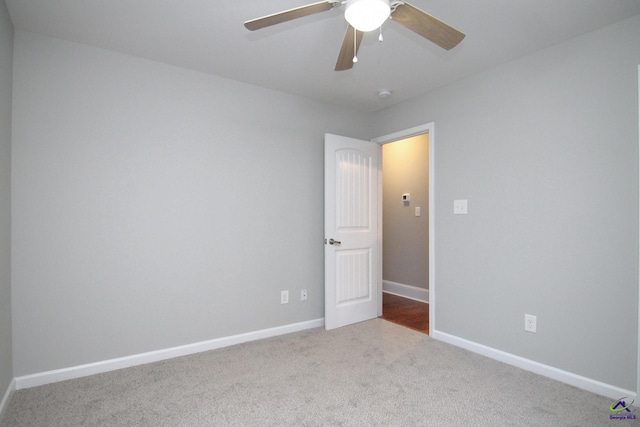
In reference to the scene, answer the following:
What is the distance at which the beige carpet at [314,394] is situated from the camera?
1874 millimetres

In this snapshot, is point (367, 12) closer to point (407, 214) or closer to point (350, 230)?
point (350, 230)

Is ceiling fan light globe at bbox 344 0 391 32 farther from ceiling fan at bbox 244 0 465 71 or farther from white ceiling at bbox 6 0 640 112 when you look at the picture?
white ceiling at bbox 6 0 640 112

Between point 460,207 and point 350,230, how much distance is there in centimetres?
111

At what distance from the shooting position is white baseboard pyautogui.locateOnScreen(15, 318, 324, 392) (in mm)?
2240

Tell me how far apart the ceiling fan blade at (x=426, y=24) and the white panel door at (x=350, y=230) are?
184 centimetres

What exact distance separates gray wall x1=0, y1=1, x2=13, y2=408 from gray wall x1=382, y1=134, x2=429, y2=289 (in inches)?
164

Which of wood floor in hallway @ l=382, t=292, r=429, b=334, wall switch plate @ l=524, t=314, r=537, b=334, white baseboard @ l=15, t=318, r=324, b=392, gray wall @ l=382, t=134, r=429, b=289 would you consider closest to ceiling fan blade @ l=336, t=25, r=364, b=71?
wall switch plate @ l=524, t=314, r=537, b=334

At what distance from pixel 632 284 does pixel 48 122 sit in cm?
393

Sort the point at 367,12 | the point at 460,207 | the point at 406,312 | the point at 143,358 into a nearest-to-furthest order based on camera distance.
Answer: the point at 367,12 < the point at 143,358 < the point at 460,207 < the point at 406,312

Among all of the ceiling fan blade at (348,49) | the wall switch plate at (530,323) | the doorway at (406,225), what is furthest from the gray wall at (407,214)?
the ceiling fan blade at (348,49)

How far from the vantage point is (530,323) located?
2.50m

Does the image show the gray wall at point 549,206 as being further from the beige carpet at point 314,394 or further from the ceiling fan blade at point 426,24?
the ceiling fan blade at point 426,24

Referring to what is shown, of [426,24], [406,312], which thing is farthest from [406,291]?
[426,24]

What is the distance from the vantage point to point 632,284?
2.04 meters
